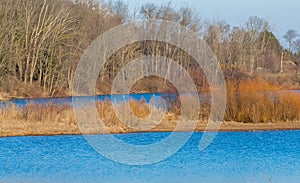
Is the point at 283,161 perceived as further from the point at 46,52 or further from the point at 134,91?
the point at 134,91

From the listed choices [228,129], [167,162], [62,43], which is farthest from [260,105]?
[62,43]

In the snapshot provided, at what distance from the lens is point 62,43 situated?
4541 centimetres

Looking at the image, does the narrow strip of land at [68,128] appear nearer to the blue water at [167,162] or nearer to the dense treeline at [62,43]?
the blue water at [167,162]

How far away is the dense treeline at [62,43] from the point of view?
43344mm

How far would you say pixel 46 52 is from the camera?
4488 cm

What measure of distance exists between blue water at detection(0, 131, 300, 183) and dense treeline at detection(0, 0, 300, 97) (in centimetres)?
2044

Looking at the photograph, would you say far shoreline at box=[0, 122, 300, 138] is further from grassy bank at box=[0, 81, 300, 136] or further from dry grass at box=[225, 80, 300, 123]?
dry grass at box=[225, 80, 300, 123]

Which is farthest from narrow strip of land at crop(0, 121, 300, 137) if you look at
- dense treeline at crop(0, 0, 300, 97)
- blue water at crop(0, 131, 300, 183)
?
dense treeline at crop(0, 0, 300, 97)

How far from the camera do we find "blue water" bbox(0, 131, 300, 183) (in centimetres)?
1112

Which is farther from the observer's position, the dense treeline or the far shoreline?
the dense treeline

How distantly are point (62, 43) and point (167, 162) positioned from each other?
33538mm

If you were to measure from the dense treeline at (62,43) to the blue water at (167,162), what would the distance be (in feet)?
67.0

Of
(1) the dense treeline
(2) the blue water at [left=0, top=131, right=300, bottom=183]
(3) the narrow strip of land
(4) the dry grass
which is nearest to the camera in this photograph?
(2) the blue water at [left=0, top=131, right=300, bottom=183]

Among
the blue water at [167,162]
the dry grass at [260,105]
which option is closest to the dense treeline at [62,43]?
the dry grass at [260,105]
